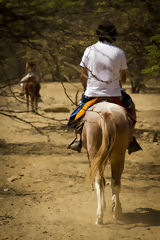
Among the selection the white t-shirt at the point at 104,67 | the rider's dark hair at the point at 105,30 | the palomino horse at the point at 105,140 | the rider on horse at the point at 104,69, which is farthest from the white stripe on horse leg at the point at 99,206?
the rider's dark hair at the point at 105,30

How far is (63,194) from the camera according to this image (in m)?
6.27

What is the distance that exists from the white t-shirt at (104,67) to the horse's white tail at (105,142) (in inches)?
19.9

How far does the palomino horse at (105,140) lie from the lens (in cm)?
496

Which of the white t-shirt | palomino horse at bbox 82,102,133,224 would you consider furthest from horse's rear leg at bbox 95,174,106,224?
the white t-shirt

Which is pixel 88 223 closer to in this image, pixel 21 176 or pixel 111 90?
pixel 111 90

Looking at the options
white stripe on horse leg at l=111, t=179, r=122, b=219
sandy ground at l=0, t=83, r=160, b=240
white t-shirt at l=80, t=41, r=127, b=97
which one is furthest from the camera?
white t-shirt at l=80, t=41, r=127, b=97

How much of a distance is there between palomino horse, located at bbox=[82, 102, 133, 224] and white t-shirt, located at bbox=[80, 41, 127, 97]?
0.24 metres

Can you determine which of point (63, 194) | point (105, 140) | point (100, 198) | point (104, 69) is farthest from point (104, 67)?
point (63, 194)

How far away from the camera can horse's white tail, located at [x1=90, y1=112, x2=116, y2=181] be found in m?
4.94

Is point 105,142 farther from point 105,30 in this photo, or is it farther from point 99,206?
point 105,30

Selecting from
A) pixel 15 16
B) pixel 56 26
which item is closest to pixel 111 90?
pixel 56 26

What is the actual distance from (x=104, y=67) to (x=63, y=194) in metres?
2.23

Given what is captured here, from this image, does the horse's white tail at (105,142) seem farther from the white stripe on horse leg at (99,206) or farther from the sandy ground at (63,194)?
the sandy ground at (63,194)

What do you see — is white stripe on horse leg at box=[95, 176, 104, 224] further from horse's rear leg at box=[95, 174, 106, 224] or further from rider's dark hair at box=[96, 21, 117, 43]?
rider's dark hair at box=[96, 21, 117, 43]
